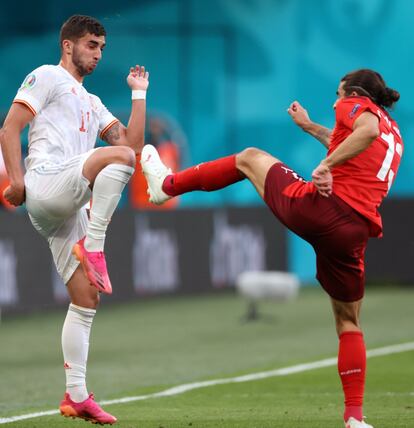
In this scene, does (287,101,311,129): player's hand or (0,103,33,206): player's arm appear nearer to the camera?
(0,103,33,206): player's arm

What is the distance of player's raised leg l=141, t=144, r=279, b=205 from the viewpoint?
735 centimetres

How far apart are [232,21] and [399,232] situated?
588cm

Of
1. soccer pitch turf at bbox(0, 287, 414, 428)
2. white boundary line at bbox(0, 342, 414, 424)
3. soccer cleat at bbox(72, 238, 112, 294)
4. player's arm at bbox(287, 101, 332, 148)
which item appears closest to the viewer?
soccer cleat at bbox(72, 238, 112, 294)

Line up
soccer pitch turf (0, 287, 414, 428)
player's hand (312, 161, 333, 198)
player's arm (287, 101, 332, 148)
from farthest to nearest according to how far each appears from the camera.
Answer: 1. soccer pitch turf (0, 287, 414, 428)
2. player's arm (287, 101, 332, 148)
3. player's hand (312, 161, 333, 198)

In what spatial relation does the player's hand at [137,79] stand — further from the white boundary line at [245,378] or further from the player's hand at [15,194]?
the white boundary line at [245,378]

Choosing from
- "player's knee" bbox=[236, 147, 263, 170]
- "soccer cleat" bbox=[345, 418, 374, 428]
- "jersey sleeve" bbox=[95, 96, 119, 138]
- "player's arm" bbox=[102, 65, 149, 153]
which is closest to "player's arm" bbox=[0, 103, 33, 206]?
"jersey sleeve" bbox=[95, 96, 119, 138]

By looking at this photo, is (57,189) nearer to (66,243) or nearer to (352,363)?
(66,243)

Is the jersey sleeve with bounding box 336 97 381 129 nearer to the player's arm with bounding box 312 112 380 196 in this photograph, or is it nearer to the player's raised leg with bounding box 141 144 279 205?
the player's arm with bounding box 312 112 380 196

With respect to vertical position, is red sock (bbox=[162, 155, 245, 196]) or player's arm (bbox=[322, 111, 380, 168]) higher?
player's arm (bbox=[322, 111, 380, 168])

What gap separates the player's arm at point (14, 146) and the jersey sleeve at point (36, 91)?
0.12ft

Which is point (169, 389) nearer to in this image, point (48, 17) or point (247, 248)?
point (247, 248)

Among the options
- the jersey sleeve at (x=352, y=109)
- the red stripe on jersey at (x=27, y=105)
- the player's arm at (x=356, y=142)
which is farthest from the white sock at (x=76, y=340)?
the jersey sleeve at (x=352, y=109)

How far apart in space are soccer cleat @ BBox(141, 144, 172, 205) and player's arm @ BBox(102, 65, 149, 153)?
18 cm

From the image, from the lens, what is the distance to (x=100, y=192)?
718cm
